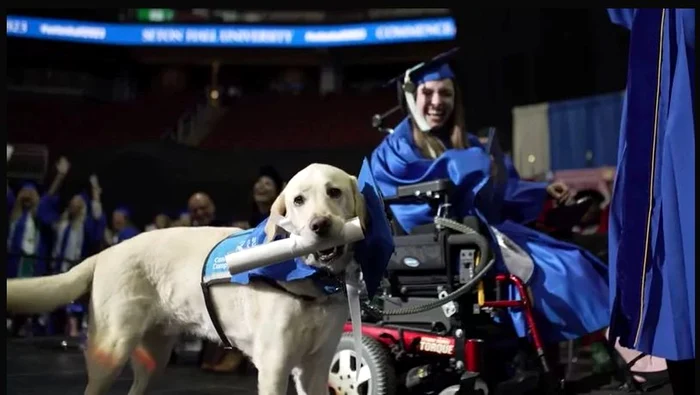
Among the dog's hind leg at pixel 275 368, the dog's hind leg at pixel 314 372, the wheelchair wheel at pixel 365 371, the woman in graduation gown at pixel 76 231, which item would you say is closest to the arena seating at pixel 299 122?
the woman in graduation gown at pixel 76 231

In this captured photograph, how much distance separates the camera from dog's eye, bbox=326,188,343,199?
1892mm

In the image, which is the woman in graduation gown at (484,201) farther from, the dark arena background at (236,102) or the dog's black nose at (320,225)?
the dark arena background at (236,102)

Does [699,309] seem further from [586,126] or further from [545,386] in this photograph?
[586,126]

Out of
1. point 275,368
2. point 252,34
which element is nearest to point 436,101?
point 275,368

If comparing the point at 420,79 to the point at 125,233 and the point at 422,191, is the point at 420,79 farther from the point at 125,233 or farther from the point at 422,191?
the point at 125,233

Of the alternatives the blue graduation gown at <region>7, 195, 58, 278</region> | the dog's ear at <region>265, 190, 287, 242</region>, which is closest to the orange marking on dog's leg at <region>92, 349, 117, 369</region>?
the dog's ear at <region>265, 190, 287, 242</region>

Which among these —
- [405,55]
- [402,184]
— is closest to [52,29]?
[405,55]

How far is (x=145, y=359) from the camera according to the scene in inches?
96.4

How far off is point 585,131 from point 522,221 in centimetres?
764

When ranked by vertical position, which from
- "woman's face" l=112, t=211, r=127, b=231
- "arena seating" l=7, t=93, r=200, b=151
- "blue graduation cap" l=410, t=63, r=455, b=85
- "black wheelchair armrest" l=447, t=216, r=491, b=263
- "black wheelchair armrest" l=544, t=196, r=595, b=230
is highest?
"arena seating" l=7, t=93, r=200, b=151

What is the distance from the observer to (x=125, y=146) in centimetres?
1219

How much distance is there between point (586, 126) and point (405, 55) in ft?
21.9

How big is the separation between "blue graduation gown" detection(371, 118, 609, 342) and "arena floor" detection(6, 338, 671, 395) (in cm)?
30

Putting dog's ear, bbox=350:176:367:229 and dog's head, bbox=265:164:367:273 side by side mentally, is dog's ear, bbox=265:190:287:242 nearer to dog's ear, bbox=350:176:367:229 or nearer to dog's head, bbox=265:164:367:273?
dog's head, bbox=265:164:367:273
